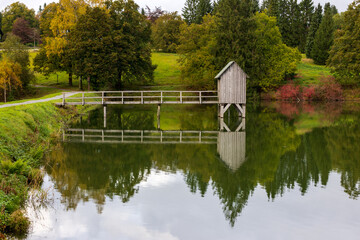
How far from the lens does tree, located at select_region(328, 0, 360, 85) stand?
56.0 m

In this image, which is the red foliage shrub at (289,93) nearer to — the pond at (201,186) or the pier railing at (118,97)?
the pier railing at (118,97)

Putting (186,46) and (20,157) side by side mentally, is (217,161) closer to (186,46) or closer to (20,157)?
(20,157)

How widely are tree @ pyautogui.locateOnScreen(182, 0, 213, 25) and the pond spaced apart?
74.2m

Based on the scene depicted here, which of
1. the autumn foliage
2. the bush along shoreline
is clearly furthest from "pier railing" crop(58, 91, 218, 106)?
the autumn foliage

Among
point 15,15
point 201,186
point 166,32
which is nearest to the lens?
point 201,186

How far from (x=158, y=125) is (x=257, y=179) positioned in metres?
17.7

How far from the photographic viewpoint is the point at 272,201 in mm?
13766

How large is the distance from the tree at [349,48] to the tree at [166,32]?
40.5m

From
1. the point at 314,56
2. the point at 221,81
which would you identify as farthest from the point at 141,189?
the point at 314,56

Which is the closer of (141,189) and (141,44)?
(141,189)

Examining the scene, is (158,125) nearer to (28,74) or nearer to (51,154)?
(51,154)

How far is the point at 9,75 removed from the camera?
50.7 m

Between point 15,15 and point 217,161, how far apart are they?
4287 inches

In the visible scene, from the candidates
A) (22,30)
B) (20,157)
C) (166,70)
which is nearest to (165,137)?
(20,157)
